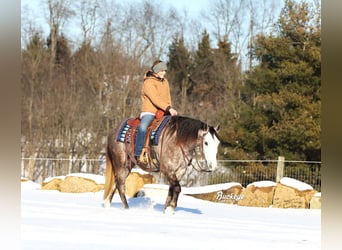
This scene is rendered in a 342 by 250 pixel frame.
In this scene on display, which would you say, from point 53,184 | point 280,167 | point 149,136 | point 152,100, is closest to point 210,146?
point 149,136

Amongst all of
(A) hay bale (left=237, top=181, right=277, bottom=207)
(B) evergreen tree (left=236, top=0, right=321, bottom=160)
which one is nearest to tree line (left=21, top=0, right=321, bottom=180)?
(B) evergreen tree (left=236, top=0, right=321, bottom=160)

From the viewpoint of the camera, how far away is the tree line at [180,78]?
9.01 m

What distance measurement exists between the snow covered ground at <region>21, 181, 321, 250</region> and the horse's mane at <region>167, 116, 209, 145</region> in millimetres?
709

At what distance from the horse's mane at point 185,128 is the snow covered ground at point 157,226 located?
2.33 ft

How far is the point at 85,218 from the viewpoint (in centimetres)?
485

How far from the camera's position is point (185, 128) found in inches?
199

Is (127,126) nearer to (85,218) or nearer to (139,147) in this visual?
(139,147)

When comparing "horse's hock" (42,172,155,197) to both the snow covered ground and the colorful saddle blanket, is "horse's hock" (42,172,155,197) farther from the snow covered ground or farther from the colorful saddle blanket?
the colorful saddle blanket

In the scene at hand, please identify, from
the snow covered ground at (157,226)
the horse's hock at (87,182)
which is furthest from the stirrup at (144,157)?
the horse's hock at (87,182)

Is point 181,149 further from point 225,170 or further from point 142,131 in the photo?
point 225,170

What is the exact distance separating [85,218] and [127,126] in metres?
1.04

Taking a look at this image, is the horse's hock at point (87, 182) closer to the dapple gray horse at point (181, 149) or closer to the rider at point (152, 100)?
the dapple gray horse at point (181, 149)

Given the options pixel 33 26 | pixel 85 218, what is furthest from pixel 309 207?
pixel 33 26

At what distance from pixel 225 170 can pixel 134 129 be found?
4070mm
